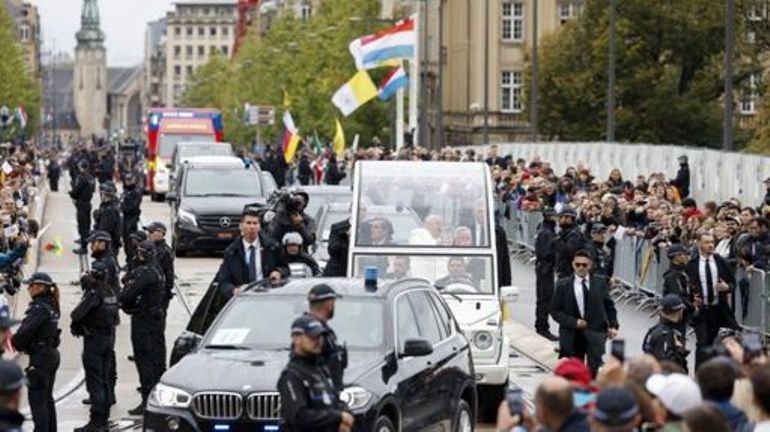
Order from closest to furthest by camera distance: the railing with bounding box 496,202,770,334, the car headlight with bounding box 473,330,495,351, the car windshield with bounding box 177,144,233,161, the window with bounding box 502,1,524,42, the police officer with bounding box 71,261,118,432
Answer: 1. the police officer with bounding box 71,261,118,432
2. the car headlight with bounding box 473,330,495,351
3. the railing with bounding box 496,202,770,334
4. the car windshield with bounding box 177,144,233,161
5. the window with bounding box 502,1,524,42

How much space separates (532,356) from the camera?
1118 inches

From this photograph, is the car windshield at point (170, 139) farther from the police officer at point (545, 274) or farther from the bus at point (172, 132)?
the police officer at point (545, 274)

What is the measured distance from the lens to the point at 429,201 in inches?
944

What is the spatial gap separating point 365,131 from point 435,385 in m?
76.9

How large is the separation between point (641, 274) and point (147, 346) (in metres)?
13.0

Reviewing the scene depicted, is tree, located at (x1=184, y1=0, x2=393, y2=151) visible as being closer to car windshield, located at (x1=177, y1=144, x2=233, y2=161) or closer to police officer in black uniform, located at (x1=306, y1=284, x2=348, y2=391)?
car windshield, located at (x1=177, y1=144, x2=233, y2=161)

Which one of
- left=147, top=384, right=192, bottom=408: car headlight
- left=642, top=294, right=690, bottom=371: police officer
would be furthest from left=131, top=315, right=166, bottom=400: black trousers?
left=642, top=294, right=690, bottom=371: police officer

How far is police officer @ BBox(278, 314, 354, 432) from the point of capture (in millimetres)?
14016

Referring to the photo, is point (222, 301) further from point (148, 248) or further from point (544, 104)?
point (544, 104)

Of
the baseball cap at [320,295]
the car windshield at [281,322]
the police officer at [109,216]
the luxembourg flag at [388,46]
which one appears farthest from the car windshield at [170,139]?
the baseball cap at [320,295]

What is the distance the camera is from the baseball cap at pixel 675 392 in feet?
38.1

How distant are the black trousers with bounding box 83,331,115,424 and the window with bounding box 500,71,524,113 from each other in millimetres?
91659

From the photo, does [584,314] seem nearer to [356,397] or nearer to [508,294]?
[508,294]

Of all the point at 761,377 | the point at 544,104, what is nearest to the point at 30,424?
the point at 761,377
